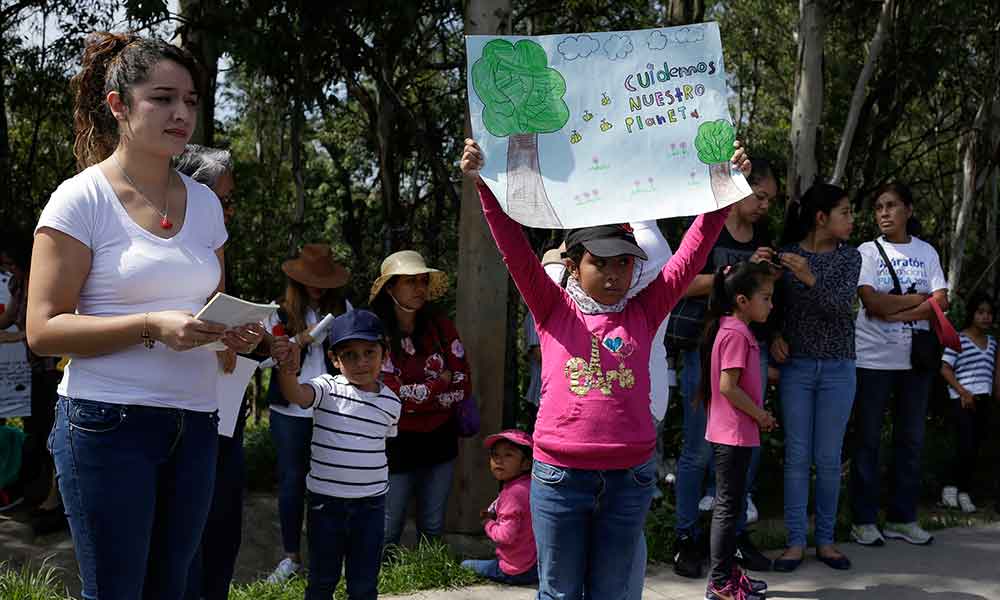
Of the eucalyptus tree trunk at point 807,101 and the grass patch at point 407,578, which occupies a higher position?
the eucalyptus tree trunk at point 807,101

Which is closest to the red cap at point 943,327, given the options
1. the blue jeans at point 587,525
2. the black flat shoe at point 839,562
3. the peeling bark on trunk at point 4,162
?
the black flat shoe at point 839,562

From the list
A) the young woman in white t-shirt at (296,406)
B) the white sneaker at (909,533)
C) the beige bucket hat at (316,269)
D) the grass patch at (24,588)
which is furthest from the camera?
the white sneaker at (909,533)

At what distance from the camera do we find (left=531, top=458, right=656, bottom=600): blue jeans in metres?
3.36

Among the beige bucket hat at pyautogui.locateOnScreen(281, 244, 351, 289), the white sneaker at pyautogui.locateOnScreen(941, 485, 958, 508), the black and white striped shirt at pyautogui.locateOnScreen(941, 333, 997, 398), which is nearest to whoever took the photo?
the beige bucket hat at pyautogui.locateOnScreen(281, 244, 351, 289)

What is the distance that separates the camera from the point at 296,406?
5.51 meters

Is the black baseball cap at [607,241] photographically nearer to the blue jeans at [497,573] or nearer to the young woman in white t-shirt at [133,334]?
the young woman in white t-shirt at [133,334]

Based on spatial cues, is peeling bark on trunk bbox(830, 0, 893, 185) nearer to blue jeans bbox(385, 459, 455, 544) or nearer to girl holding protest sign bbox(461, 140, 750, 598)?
blue jeans bbox(385, 459, 455, 544)

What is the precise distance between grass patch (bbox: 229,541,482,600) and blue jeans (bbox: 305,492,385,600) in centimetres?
68

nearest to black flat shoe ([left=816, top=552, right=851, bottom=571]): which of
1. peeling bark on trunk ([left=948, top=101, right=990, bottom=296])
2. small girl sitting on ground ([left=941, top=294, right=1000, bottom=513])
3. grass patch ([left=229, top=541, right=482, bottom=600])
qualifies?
grass patch ([left=229, top=541, right=482, bottom=600])

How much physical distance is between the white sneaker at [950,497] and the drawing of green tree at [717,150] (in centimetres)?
529

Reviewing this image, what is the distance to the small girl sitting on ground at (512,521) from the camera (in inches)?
196

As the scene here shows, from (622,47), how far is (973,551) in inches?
160

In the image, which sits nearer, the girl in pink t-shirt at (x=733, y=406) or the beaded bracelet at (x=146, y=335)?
the beaded bracelet at (x=146, y=335)

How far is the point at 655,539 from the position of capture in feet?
18.4
